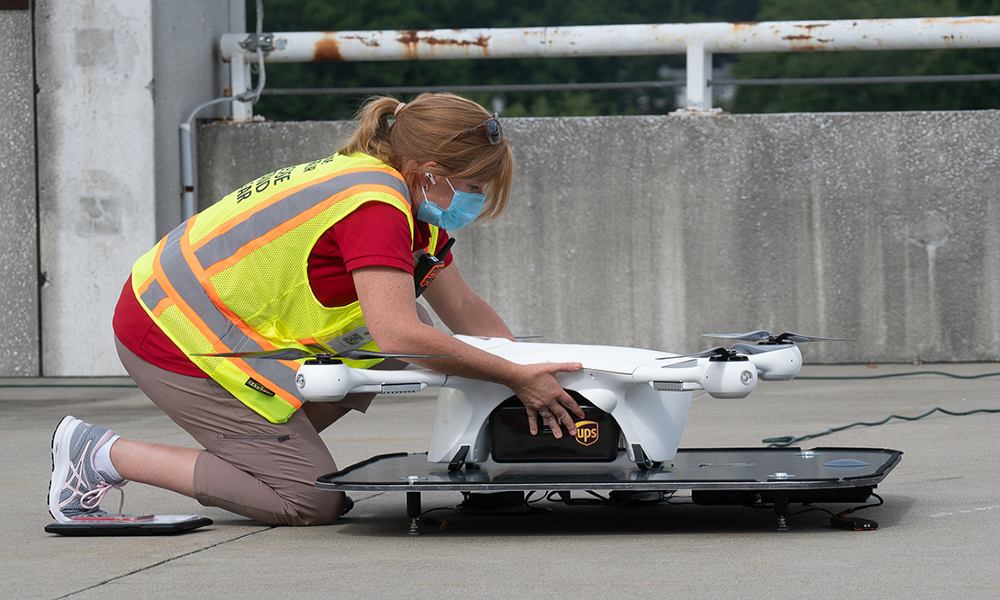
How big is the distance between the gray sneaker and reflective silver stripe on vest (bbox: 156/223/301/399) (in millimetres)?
396

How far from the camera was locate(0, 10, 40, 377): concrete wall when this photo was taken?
8391 mm

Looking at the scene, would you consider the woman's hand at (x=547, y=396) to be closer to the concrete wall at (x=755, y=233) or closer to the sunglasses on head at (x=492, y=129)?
the sunglasses on head at (x=492, y=129)

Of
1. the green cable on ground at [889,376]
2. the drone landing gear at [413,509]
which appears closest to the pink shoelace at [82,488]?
the drone landing gear at [413,509]

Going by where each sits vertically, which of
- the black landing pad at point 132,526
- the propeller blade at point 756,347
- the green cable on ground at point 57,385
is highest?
the propeller blade at point 756,347

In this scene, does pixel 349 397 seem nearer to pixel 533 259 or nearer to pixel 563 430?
pixel 563 430

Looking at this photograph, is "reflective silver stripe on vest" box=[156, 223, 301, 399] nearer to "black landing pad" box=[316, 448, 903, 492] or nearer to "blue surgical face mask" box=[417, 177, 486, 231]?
"black landing pad" box=[316, 448, 903, 492]

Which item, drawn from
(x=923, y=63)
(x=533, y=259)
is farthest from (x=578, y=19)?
(x=533, y=259)

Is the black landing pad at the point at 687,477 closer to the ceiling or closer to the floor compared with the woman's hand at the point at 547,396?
closer to the floor

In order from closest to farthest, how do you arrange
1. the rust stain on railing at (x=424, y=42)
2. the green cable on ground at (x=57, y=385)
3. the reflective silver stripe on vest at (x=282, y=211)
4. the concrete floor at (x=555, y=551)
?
the concrete floor at (x=555, y=551) < the reflective silver stripe on vest at (x=282, y=211) < the green cable on ground at (x=57, y=385) < the rust stain on railing at (x=424, y=42)

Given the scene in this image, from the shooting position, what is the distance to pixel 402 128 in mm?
4070

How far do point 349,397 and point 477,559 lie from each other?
0.70 m

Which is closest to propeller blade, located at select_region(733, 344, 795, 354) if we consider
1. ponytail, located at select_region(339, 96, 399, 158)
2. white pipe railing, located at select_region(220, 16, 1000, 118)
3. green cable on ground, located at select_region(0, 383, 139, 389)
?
ponytail, located at select_region(339, 96, 399, 158)

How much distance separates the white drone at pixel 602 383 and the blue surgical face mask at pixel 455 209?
1.03ft

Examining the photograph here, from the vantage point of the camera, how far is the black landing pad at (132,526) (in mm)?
4031
